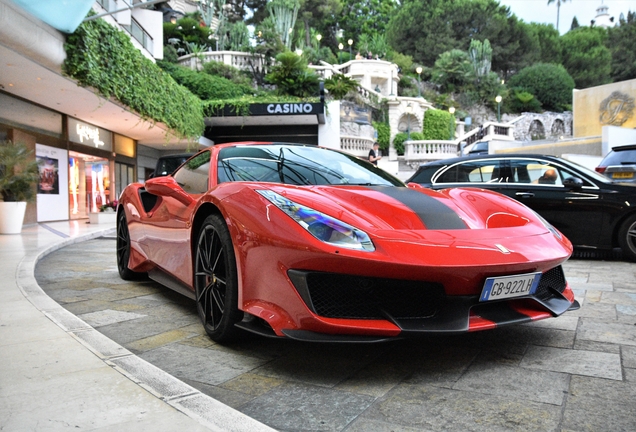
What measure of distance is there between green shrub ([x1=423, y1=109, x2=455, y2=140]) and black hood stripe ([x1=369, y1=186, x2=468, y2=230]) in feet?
143

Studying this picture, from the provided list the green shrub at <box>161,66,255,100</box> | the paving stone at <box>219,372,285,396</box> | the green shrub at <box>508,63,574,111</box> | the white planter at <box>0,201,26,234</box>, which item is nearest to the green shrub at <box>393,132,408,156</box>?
the green shrub at <box>161,66,255,100</box>

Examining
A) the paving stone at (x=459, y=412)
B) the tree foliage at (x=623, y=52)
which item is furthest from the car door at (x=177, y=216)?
the tree foliage at (x=623, y=52)

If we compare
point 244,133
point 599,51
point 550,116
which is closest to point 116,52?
point 244,133

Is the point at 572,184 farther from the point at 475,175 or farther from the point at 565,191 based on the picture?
the point at 475,175

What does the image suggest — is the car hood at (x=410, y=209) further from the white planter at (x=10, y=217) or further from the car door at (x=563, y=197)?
the white planter at (x=10, y=217)

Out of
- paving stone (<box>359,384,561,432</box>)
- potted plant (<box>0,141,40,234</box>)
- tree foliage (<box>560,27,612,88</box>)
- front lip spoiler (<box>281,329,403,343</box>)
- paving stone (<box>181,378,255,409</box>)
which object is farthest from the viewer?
tree foliage (<box>560,27,612,88</box>)

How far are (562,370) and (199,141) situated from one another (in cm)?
2323

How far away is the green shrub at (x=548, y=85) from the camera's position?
61969 millimetres

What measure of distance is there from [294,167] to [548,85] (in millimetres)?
66239

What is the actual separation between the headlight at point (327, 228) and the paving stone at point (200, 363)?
30.2 inches

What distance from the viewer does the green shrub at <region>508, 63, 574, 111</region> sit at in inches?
2440

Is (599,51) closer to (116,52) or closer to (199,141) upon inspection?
(199,141)

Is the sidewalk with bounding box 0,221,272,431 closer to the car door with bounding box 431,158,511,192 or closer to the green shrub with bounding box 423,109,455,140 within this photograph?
the car door with bounding box 431,158,511,192

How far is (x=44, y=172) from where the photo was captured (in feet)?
49.7
